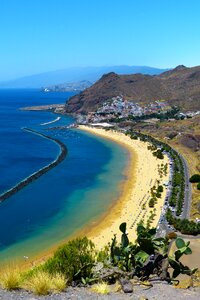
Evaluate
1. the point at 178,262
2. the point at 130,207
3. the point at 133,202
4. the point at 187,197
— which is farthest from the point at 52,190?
the point at 178,262

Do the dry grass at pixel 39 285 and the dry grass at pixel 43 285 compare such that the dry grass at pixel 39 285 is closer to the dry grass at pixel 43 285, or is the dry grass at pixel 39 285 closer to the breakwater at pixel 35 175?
the dry grass at pixel 43 285

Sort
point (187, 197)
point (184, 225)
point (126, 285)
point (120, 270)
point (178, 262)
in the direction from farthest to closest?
point (187, 197)
point (184, 225)
point (120, 270)
point (178, 262)
point (126, 285)

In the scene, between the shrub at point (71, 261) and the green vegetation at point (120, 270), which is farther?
the shrub at point (71, 261)

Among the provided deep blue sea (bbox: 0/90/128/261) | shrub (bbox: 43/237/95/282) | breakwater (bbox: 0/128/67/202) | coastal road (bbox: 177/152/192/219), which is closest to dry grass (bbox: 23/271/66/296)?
shrub (bbox: 43/237/95/282)

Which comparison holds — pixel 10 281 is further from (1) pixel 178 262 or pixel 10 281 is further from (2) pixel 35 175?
(2) pixel 35 175

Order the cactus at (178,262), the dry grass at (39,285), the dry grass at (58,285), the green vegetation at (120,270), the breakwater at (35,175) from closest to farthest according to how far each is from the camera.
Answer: the dry grass at (39,285)
the green vegetation at (120,270)
the dry grass at (58,285)
the cactus at (178,262)
the breakwater at (35,175)

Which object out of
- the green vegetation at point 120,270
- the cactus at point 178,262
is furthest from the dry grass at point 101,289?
the cactus at point 178,262

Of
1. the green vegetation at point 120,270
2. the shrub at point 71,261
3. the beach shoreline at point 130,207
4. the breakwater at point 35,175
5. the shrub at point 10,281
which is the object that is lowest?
the beach shoreline at point 130,207

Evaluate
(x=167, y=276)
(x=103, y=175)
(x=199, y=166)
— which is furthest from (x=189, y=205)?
(x=167, y=276)
